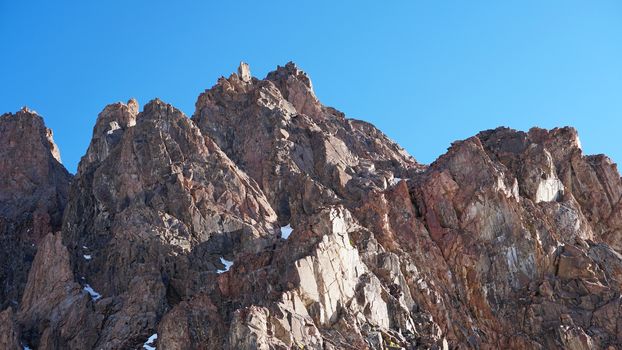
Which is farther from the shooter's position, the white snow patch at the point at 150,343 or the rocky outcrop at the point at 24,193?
the rocky outcrop at the point at 24,193

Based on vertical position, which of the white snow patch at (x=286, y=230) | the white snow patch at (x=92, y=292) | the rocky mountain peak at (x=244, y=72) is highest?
the rocky mountain peak at (x=244, y=72)

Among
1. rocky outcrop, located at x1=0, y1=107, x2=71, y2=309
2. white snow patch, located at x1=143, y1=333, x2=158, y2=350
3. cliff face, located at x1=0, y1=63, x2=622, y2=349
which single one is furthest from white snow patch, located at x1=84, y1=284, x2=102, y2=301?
white snow patch, located at x1=143, y1=333, x2=158, y2=350

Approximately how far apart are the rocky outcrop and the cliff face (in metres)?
0.41

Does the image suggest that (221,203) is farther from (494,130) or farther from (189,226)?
(494,130)

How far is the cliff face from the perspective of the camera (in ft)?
279

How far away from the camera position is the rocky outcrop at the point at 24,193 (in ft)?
391

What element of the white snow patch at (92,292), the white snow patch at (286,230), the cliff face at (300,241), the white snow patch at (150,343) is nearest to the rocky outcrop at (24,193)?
the cliff face at (300,241)

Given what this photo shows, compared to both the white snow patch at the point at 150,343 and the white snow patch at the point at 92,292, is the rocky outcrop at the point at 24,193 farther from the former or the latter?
the white snow patch at the point at 150,343

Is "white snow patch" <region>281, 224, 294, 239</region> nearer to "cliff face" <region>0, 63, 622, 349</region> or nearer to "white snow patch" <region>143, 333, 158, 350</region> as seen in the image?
"cliff face" <region>0, 63, 622, 349</region>

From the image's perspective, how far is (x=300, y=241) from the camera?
88.4 m

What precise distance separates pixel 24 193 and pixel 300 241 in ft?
220

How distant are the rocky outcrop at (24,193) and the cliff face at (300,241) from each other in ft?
1.35

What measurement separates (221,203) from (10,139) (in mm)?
→ 50653

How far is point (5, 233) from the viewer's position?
125m
